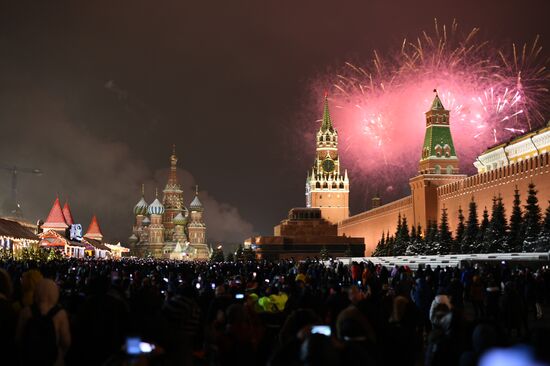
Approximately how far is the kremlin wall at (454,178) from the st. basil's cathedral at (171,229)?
5061cm

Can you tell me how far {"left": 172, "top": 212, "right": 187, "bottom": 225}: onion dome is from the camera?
118 m

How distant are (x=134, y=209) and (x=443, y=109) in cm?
8089

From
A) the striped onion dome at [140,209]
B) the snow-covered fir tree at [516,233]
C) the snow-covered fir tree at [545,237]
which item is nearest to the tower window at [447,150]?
the snow-covered fir tree at [516,233]

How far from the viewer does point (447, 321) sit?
4.95m

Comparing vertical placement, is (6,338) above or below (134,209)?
below

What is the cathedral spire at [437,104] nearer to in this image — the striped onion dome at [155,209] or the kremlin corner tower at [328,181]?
the kremlin corner tower at [328,181]

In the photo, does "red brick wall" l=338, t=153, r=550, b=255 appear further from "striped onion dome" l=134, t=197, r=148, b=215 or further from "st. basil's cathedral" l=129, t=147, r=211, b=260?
"striped onion dome" l=134, t=197, r=148, b=215

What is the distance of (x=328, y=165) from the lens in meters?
104

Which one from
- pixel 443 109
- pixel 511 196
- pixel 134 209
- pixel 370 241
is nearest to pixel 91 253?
pixel 370 241

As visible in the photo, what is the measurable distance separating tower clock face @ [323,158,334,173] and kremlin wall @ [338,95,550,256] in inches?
1433

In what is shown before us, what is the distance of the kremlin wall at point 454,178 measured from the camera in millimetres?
37809

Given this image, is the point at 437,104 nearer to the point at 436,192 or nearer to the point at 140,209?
the point at 436,192

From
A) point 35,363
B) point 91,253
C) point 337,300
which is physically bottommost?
point 35,363

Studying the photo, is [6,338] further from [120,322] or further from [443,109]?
[443,109]
